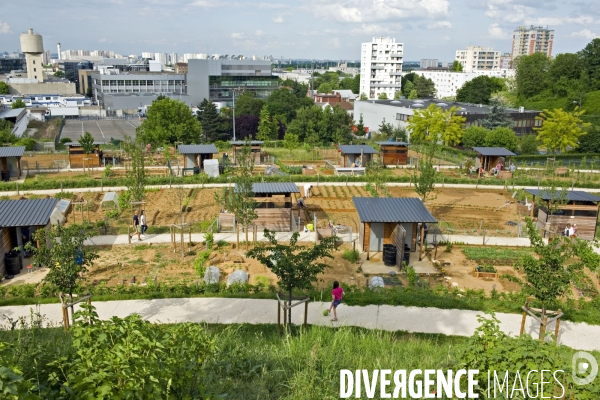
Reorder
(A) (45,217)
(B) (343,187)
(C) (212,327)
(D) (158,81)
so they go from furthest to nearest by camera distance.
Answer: (D) (158,81) → (B) (343,187) → (A) (45,217) → (C) (212,327)

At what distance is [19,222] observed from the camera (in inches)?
683

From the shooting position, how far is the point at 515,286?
1669 cm

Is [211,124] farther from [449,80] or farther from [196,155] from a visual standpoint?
[449,80]

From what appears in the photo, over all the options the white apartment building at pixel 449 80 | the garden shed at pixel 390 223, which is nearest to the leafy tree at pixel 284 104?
the garden shed at pixel 390 223

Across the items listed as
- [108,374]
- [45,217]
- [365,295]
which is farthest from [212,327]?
[45,217]

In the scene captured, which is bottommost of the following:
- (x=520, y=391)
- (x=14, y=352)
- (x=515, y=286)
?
(x=515, y=286)

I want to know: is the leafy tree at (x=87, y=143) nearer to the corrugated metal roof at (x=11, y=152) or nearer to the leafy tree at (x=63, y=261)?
the corrugated metal roof at (x=11, y=152)

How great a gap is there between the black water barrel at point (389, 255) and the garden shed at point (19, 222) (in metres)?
12.1

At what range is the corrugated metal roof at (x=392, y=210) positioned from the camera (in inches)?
739

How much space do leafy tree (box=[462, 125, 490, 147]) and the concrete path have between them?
110ft

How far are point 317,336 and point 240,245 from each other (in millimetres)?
10700

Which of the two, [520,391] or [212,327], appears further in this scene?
[212,327]

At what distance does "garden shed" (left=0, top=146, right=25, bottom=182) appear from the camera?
31.2 m

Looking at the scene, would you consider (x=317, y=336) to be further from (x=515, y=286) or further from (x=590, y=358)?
(x=515, y=286)
